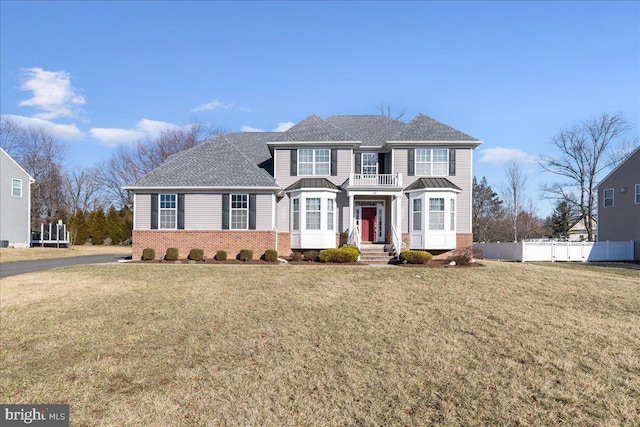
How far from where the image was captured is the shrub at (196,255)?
62.3 feet

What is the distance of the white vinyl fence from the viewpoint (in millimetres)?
24594

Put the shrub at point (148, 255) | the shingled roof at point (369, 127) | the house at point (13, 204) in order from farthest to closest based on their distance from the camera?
the house at point (13, 204) < the shingled roof at point (369, 127) < the shrub at point (148, 255)

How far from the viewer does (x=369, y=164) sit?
2264 cm

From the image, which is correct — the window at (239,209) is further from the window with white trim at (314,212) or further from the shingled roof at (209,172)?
the window with white trim at (314,212)

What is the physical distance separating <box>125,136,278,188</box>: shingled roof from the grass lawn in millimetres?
9415

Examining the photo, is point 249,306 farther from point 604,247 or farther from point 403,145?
point 604,247

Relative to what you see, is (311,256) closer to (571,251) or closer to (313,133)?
(313,133)

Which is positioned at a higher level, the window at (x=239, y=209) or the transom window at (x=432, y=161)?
the transom window at (x=432, y=161)

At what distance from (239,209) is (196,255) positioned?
132 inches

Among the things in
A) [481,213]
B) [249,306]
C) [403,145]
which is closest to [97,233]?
[403,145]

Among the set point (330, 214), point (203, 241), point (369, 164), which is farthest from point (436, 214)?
point (203, 241)

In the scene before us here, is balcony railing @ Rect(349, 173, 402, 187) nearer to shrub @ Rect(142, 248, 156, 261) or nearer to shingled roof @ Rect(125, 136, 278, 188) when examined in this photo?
shingled roof @ Rect(125, 136, 278, 188)

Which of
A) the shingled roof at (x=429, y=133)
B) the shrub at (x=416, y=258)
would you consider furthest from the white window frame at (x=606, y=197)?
the shrub at (x=416, y=258)

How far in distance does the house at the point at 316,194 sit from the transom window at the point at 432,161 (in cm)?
6
